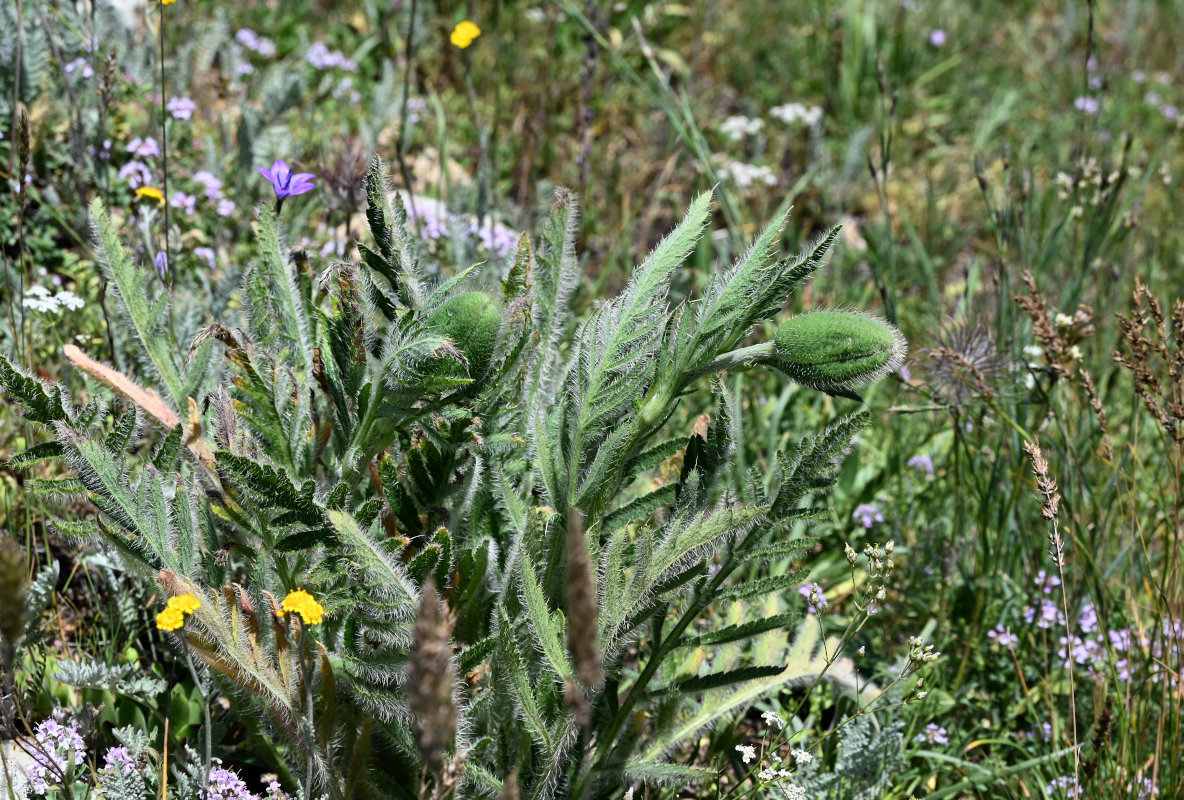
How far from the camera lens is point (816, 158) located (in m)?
5.05

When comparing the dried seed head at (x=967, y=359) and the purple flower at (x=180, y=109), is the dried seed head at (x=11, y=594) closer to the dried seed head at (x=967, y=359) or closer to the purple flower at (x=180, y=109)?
the dried seed head at (x=967, y=359)

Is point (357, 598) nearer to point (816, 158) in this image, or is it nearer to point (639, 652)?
point (639, 652)

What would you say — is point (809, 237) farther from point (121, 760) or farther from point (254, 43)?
point (121, 760)

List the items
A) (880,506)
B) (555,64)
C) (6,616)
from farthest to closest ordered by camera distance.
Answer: (555,64), (880,506), (6,616)

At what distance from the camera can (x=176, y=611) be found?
156cm

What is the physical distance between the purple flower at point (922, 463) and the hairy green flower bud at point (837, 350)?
1587mm

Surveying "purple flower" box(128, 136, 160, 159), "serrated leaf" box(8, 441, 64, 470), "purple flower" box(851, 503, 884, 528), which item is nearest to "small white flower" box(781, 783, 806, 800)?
"purple flower" box(851, 503, 884, 528)

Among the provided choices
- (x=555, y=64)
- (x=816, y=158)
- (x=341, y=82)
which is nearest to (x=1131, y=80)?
(x=816, y=158)

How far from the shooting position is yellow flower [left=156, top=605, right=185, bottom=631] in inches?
59.9

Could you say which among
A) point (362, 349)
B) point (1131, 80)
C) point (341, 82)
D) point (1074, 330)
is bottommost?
point (362, 349)

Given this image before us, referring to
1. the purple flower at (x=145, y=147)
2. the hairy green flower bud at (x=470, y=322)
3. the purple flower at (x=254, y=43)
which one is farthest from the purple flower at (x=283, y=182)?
the purple flower at (x=254, y=43)

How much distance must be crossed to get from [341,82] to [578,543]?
4128 mm

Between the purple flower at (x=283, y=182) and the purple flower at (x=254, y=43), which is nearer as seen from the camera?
the purple flower at (x=283, y=182)

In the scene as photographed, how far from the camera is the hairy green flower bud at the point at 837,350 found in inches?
63.9
